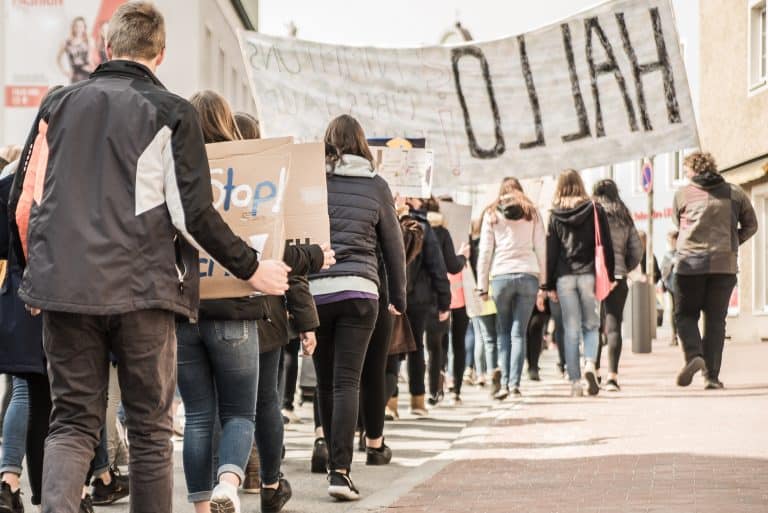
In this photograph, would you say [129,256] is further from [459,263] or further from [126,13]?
[459,263]

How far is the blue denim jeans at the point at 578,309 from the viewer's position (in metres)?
13.4

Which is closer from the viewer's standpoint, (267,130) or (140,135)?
(140,135)

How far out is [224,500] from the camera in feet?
19.4

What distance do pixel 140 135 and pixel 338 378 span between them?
9.93ft

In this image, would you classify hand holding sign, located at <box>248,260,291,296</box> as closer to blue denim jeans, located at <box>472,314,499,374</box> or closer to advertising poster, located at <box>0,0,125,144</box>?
blue denim jeans, located at <box>472,314,499,374</box>

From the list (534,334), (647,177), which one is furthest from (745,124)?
(534,334)

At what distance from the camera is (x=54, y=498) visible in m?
4.77

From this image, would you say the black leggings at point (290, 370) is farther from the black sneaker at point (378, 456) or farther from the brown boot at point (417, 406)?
the black sneaker at point (378, 456)

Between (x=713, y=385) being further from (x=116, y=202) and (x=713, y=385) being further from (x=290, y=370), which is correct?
(x=116, y=202)

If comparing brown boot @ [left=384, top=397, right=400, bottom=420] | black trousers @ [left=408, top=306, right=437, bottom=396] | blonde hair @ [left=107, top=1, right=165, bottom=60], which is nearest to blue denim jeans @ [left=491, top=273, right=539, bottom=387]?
black trousers @ [left=408, top=306, right=437, bottom=396]

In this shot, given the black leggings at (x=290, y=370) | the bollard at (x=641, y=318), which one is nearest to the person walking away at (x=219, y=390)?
the black leggings at (x=290, y=370)

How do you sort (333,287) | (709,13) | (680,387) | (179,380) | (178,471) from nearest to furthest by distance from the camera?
1. (179,380)
2. (333,287)
3. (178,471)
4. (680,387)
5. (709,13)

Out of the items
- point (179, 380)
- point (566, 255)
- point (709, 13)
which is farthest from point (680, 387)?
point (709, 13)

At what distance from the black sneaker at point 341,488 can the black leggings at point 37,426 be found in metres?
1.54
